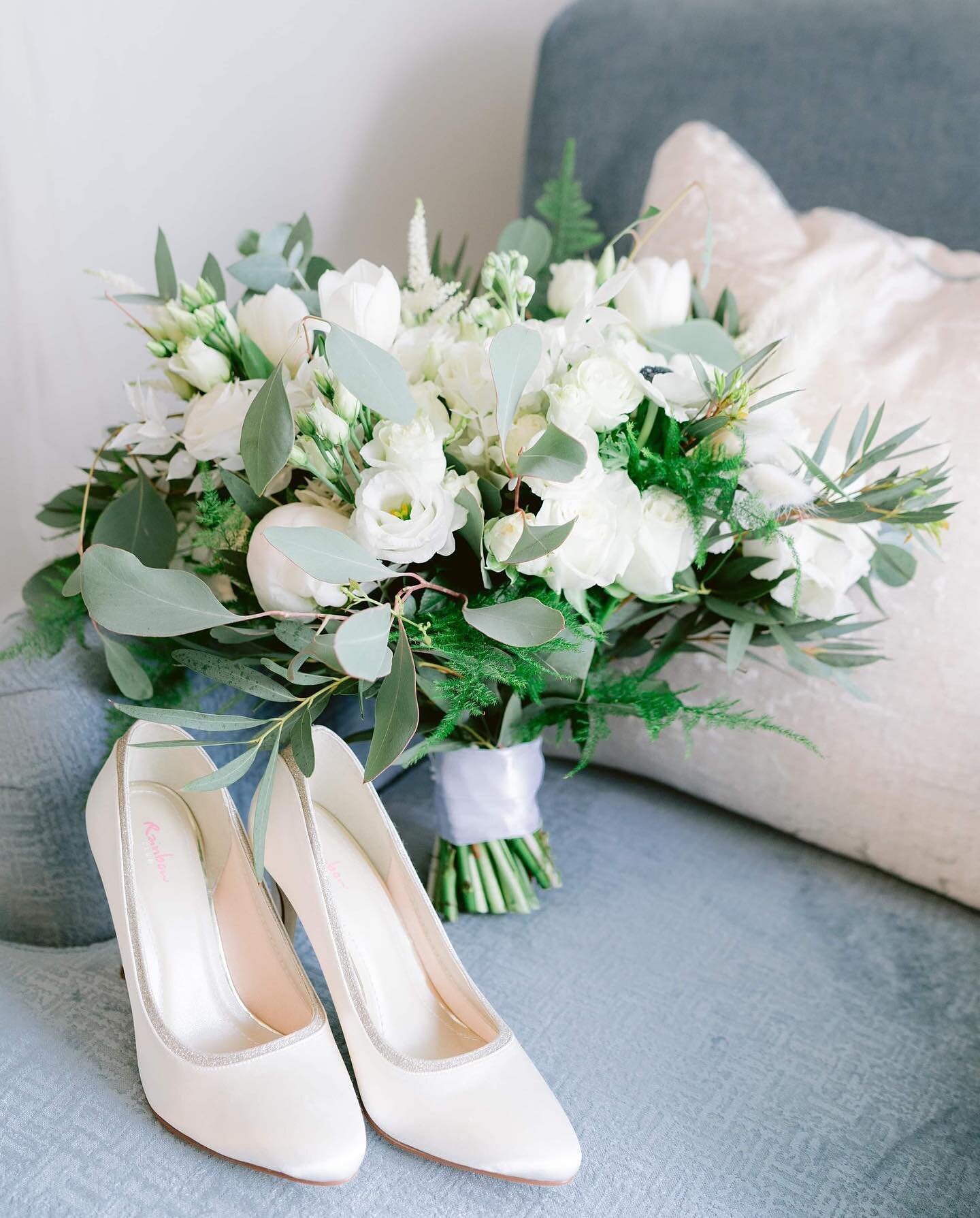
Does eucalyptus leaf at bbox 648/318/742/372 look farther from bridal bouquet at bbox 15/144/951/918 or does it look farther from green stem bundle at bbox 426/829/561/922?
green stem bundle at bbox 426/829/561/922

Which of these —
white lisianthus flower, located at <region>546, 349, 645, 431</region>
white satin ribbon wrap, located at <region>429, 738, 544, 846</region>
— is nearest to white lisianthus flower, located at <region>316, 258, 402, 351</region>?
white lisianthus flower, located at <region>546, 349, 645, 431</region>

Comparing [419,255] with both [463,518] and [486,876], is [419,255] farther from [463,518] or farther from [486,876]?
[486,876]

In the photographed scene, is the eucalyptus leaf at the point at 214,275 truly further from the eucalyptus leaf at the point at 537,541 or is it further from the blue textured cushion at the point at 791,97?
the blue textured cushion at the point at 791,97

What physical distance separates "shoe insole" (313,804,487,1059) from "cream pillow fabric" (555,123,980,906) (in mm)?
317

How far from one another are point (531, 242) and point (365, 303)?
33cm

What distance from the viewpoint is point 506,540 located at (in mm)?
575

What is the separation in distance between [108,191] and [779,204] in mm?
688

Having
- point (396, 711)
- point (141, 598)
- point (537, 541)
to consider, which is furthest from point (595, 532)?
point (141, 598)

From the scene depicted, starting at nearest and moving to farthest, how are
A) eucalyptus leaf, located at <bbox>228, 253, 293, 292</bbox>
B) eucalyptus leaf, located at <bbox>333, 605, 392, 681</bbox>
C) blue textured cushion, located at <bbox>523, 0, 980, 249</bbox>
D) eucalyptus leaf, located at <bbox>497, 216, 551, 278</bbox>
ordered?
1. eucalyptus leaf, located at <bbox>333, 605, 392, 681</bbox>
2. eucalyptus leaf, located at <bbox>228, 253, 293, 292</bbox>
3. eucalyptus leaf, located at <bbox>497, 216, 551, 278</bbox>
4. blue textured cushion, located at <bbox>523, 0, 980, 249</bbox>

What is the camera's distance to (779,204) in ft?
3.06

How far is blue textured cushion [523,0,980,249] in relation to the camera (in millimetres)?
960

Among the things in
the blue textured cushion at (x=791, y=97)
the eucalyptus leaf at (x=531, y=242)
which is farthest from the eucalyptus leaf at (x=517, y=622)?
the blue textured cushion at (x=791, y=97)

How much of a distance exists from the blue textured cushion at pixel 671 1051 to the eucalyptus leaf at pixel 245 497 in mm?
365

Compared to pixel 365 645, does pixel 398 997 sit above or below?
below
